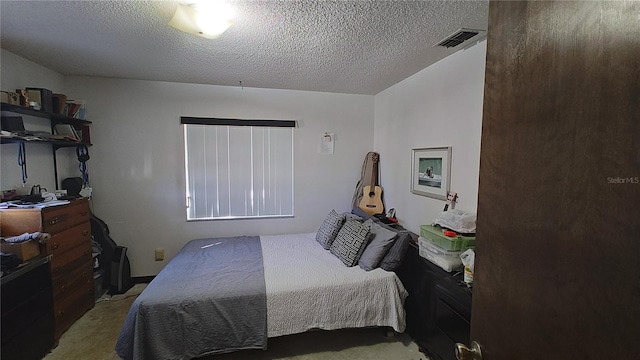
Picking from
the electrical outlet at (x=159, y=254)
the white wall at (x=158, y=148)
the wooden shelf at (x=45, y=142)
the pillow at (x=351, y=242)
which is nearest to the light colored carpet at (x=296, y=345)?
the pillow at (x=351, y=242)

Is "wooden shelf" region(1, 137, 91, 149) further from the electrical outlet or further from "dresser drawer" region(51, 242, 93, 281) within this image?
the electrical outlet

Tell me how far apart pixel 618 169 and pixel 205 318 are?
2152mm

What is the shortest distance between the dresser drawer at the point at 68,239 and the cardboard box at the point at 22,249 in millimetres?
119

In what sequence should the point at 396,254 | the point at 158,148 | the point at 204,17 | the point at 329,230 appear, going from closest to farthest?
the point at 204,17, the point at 396,254, the point at 329,230, the point at 158,148

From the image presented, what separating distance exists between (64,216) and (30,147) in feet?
2.57

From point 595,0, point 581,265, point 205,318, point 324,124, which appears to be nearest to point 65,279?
point 205,318

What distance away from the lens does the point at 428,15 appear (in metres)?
1.64

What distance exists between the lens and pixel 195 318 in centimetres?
183

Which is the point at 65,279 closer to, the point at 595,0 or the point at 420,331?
the point at 420,331

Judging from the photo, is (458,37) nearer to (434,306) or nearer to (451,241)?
(451,241)

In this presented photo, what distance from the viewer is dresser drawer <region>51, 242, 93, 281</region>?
2176 millimetres

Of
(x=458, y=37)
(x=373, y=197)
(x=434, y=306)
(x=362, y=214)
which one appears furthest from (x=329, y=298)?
(x=458, y=37)

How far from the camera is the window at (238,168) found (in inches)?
126

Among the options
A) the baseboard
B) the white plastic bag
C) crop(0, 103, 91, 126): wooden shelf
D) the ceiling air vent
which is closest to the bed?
the white plastic bag
